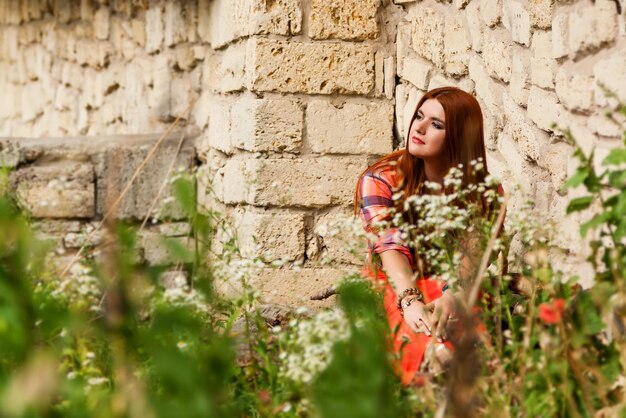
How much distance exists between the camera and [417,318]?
9.86 feet

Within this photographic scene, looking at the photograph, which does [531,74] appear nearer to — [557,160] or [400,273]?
[557,160]

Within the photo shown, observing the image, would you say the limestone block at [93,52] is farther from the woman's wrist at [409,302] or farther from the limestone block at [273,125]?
the woman's wrist at [409,302]

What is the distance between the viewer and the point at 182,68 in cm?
542

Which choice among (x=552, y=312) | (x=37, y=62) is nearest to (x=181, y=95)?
(x=37, y=62)

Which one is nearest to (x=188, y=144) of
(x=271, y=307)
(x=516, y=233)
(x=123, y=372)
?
(x=271, y=307)

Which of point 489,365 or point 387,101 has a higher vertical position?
point 387,101

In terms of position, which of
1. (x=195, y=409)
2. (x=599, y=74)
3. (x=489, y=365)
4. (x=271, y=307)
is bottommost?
(x=271, y=307)

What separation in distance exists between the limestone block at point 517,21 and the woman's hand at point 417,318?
89cm

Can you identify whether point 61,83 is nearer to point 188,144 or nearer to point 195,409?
point 188,144

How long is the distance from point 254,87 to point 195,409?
2959 millimetres

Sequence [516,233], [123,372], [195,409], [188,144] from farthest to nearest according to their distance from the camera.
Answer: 1. [188,144]
2. [516,233]
3. [123,372]
4. [195,409]

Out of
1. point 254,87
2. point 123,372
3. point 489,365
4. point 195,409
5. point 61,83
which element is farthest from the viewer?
point 61,83

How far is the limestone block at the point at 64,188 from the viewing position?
4.86m

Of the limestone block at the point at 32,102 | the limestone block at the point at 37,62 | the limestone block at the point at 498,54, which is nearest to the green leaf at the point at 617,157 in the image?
the limestone block at the point at 498,54
